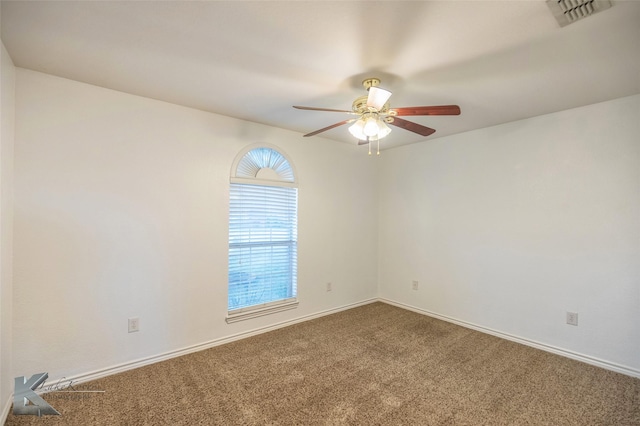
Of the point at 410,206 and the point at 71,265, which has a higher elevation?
the point at 410,206

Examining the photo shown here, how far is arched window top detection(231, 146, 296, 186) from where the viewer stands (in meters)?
3.12

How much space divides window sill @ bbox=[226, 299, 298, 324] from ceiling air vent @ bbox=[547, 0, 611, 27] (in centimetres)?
334

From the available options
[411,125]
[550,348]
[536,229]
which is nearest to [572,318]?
[550,348]

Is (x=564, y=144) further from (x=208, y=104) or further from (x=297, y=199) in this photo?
(x=208, y=104)

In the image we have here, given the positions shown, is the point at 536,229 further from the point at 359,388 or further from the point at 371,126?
the point at 359,388

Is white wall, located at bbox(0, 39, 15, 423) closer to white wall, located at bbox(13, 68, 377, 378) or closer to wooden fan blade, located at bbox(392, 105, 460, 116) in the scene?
white wall, located at bbox(13, 68, 377, 378)

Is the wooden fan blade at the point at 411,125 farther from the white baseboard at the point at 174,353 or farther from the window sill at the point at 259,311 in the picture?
the white baseboard at the point at 174,353

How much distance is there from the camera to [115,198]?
2416mm

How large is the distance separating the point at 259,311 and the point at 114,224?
169cm

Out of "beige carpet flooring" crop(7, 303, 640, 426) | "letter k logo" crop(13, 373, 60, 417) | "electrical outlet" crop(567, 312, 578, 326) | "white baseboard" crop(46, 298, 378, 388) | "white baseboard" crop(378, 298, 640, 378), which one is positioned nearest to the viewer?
"letter k logo" crop(13, 373, 60, 417)

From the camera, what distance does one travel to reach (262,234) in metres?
3.32

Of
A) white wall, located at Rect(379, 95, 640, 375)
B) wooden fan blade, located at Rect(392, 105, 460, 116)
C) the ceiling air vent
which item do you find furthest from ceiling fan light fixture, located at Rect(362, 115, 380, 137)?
white wall, located at Rect(379, 95, 640, 375)

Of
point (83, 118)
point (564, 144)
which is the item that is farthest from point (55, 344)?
point (564, 144)

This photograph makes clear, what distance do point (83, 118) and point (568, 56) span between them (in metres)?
3.55
